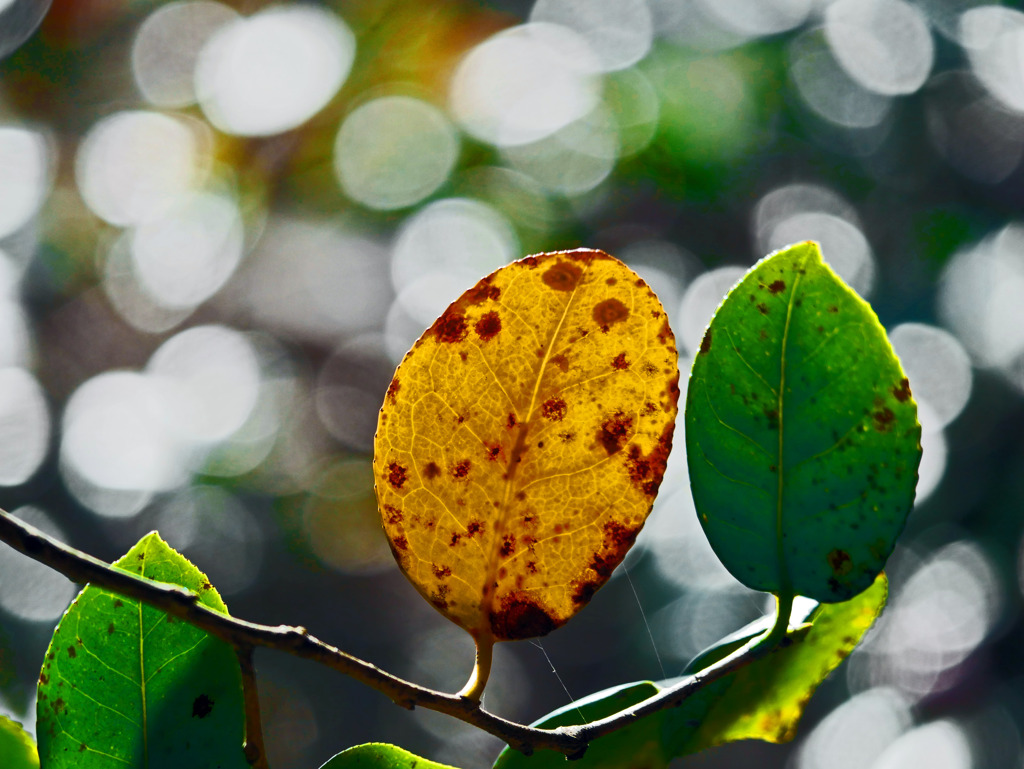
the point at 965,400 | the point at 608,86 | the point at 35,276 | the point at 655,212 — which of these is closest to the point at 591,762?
the point at 608,86

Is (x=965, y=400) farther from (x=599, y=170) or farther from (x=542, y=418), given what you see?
(x=542, y=418)

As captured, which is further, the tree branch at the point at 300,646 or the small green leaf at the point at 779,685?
the small green leaf at the point at 779,685

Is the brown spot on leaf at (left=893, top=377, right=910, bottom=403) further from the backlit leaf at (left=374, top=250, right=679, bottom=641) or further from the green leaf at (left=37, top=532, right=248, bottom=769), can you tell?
the green leaf at (left=37, top=532, right=248, bottom=769)

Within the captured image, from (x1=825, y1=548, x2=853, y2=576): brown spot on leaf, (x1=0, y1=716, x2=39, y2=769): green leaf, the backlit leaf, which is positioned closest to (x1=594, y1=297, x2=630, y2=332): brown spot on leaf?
the backlit leaf

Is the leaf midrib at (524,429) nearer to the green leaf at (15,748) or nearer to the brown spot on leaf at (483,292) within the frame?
the brown spot on leaf at (483,292)

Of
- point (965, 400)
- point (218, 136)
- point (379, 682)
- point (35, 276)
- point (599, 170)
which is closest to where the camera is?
point (379, 682)

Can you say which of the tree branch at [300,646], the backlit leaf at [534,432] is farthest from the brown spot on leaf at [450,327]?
the tree branch at [300,646]

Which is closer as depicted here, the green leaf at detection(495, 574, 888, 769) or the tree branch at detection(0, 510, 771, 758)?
the tree branch at detection(0, 510, 771, 758)
